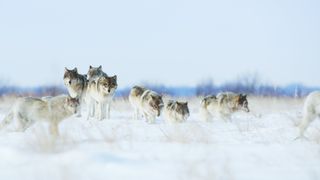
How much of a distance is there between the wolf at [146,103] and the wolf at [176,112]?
39cm

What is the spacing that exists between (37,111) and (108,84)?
556 cm

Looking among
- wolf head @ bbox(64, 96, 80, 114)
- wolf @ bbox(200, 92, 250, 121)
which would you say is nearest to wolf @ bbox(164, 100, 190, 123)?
wolf @ bbox(200, 92, 250, 121)

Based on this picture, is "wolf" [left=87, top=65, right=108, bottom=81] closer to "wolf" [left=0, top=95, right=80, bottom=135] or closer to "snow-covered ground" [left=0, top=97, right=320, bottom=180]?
"wolf" [left=0, top=95, right=80, bottom=135]

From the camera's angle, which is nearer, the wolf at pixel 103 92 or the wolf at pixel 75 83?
the wolf at pixel 103 92

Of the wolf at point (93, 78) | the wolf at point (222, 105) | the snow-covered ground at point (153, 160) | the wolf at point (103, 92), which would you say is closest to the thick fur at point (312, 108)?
the snow-covered ground at point (153, 160)

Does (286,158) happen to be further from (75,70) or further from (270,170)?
(75,70)

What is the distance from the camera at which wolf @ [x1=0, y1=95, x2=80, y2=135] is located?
9.93 meters

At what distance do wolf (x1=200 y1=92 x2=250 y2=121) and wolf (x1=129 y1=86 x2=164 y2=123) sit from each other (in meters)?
1.41

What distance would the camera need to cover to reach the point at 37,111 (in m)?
10.0

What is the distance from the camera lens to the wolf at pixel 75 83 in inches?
639

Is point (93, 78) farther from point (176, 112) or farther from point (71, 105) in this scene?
point (71, 105)

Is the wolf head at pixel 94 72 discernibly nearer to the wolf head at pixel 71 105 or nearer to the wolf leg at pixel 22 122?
the wolf head at pixel 71 105

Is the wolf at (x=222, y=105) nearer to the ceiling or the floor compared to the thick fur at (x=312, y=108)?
nearer to the floor

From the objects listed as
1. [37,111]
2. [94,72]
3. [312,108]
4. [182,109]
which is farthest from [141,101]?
[312,108]
